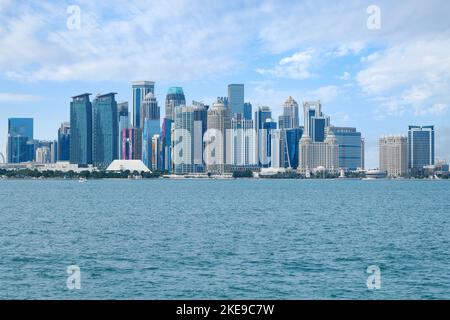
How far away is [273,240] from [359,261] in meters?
9.96

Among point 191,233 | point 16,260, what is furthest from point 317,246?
point 16,260

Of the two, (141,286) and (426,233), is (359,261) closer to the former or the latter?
(141,286)

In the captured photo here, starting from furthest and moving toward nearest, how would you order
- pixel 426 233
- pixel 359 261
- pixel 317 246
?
pixel 426 233
pixel 317 246
pixel 359 261

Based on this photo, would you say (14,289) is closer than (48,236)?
Yes

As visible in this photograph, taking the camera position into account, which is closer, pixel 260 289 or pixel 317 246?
pixel 260 289

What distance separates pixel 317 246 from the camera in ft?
139

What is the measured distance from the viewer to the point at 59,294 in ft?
90.1

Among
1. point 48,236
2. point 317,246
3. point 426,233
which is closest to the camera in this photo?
point 317,246
